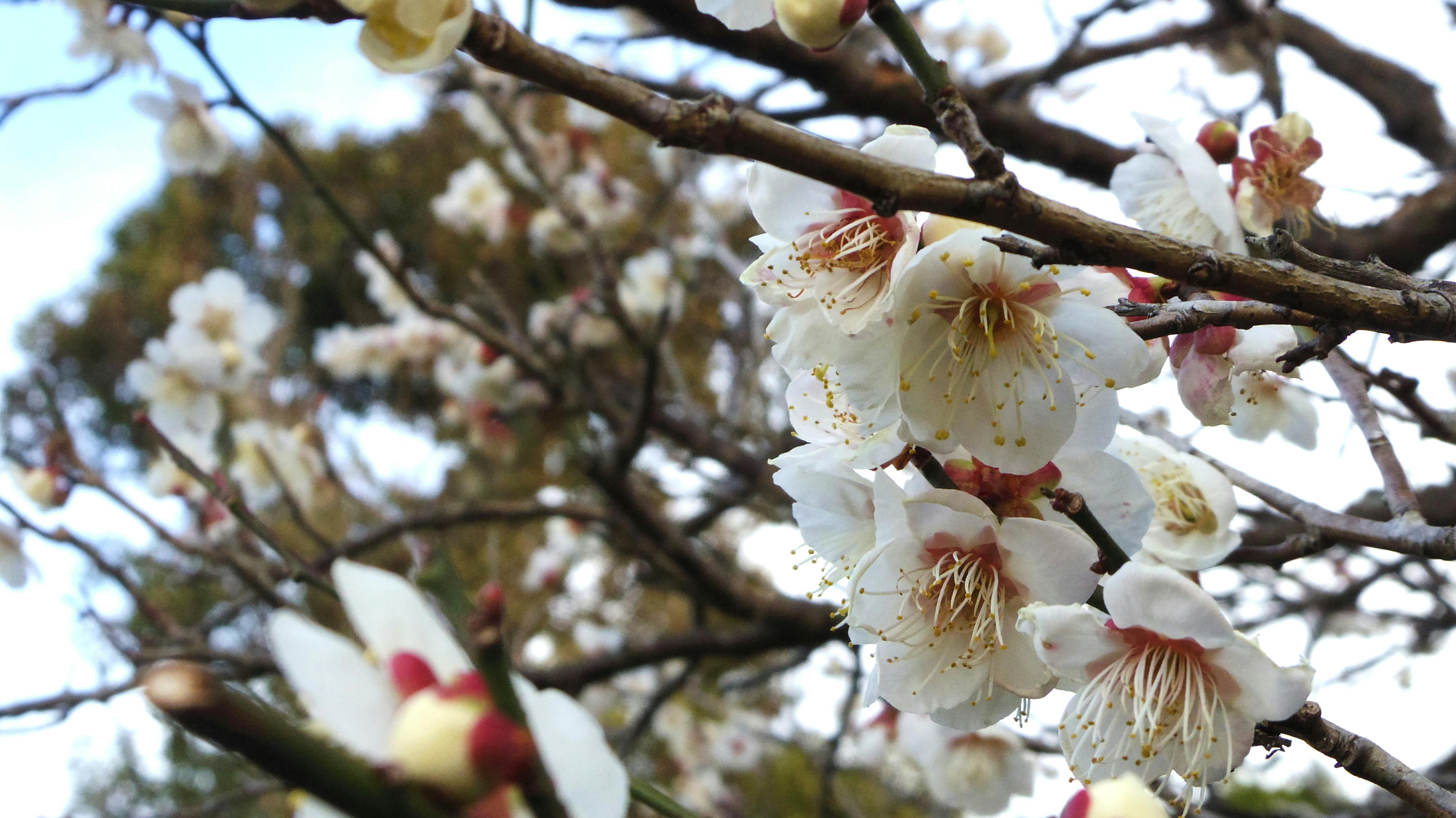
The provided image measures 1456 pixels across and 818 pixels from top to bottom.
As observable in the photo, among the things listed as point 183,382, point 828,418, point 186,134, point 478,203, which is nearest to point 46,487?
point 183,382

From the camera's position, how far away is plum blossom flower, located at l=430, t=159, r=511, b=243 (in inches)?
148

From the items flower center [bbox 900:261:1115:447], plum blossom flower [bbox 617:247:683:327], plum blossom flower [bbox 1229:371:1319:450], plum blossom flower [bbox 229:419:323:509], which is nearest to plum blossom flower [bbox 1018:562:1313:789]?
flower center [bbox 900:261:1115:447]

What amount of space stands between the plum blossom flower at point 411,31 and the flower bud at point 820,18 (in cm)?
21

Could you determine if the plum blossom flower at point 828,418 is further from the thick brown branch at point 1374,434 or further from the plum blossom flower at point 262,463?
the plum blossom flower at point 262,463

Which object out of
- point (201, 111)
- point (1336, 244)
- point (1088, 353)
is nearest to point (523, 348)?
point (201, 111)

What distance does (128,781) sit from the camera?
5945mm

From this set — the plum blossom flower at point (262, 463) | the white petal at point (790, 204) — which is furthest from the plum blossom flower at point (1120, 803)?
the plum blossom flower at point (262, 463)

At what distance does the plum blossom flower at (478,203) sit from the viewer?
3.76 metres

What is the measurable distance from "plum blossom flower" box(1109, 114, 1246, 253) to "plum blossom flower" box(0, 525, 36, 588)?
1692 millimetres

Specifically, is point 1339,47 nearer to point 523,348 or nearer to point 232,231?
point 523,348

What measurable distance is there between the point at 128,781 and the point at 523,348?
218 inches

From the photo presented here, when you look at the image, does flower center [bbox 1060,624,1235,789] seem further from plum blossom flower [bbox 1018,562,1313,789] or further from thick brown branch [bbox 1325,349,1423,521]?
thick brown branch [bbox 1325,349,1423,521]

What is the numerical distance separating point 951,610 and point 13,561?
5.27 ft

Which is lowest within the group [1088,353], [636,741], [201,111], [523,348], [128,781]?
[128,781]
